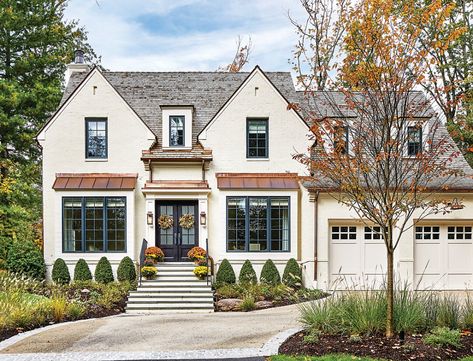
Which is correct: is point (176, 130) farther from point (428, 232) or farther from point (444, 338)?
point (444, 338)

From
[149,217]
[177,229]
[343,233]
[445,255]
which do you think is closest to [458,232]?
[445,255]

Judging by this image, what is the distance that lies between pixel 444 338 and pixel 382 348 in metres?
1.14

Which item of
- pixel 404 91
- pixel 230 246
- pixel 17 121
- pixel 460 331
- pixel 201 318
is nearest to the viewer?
pixel 404 91

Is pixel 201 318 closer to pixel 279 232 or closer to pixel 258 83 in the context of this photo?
pixel 279 232

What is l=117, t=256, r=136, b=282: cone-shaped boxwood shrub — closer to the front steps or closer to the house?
the house

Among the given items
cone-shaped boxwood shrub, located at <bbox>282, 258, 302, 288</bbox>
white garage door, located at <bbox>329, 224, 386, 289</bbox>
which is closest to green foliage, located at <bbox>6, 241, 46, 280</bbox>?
cone-shaped boxwood shrub, located at <bbox>282, 258, 302, 288</bbox>

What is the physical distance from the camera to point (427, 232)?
55.6 ft

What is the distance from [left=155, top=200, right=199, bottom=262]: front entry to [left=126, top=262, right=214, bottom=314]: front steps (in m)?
1.13

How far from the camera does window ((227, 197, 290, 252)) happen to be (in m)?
16.6

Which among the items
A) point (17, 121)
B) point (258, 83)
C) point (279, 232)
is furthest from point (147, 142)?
point (17, 121)

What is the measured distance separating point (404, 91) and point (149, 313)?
943cm

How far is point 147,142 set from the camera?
1708cm

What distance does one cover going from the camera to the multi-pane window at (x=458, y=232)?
1694 centimetres

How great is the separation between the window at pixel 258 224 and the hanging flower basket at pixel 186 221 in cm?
143
